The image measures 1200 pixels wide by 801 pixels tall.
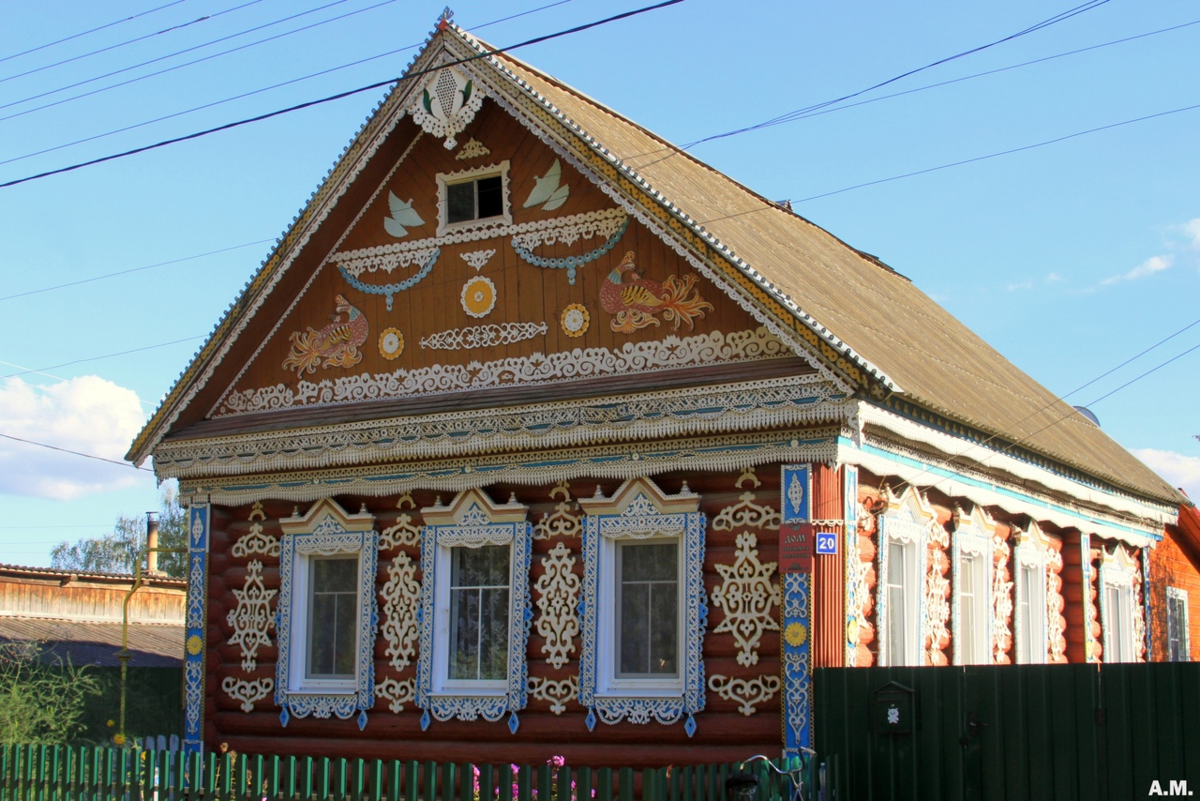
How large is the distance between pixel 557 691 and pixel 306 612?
10.7 ft

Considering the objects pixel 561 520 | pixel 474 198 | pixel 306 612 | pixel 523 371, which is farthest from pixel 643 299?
pixel 306 612

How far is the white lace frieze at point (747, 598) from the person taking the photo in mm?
12102

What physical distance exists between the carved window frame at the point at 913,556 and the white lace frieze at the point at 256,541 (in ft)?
21.1

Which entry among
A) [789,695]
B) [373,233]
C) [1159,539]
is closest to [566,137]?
[373,233]

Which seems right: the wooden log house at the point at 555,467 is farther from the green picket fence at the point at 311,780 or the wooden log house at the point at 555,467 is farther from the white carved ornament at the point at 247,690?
the green picket fence at the point at 311,780

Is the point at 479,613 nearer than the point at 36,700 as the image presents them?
Yes

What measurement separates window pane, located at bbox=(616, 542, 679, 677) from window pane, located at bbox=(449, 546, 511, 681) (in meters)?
1.28

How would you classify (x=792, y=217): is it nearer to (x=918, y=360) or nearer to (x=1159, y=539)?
(x=918, y=360)

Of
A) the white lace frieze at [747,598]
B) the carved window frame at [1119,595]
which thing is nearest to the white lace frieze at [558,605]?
the white lace frieze at [747,598]

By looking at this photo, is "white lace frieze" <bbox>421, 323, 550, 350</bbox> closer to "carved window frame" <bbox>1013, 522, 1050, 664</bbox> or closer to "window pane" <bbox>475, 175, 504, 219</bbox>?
"window pane" <bbox>475, 175, 504, 219</bbox>

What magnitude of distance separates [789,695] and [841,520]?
5.05 feet

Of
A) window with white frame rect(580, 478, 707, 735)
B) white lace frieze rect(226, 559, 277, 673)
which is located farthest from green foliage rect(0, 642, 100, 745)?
window with white frame rect(580, 478, 707, 735)

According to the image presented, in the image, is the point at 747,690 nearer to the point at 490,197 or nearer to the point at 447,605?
the point at 447,605

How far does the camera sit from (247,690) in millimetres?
14766
